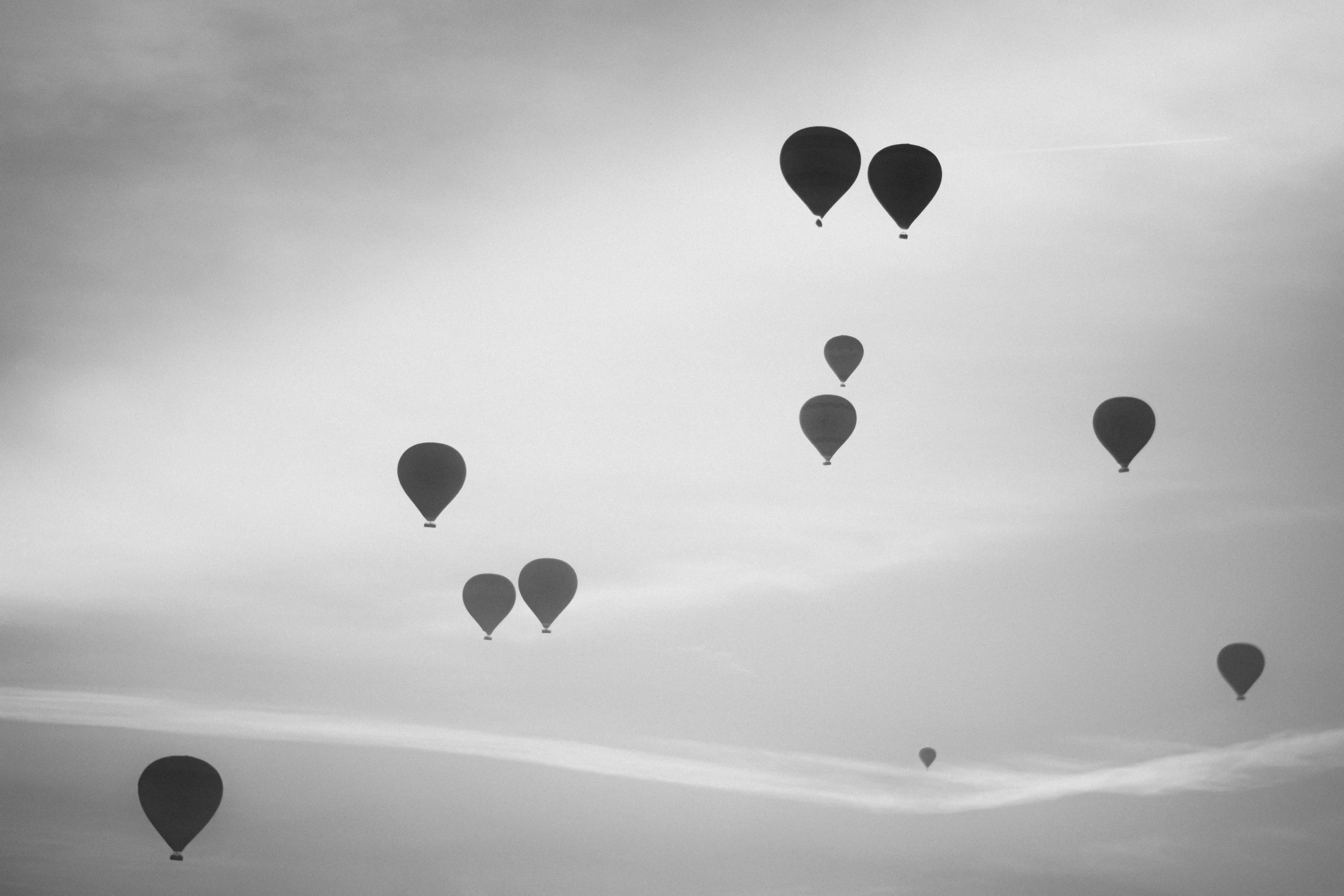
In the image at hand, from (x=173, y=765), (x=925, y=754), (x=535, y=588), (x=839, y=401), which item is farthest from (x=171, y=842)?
(x=925, y=754)

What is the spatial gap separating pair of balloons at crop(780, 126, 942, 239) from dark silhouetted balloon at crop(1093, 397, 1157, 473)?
1237cm

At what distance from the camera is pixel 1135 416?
58.2 meters

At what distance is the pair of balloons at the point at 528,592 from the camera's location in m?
57.3

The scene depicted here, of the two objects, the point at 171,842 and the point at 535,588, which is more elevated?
the point at 535,588

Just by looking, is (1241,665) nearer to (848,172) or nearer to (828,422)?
(828,422)

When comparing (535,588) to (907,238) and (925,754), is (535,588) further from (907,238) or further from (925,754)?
(925,754)

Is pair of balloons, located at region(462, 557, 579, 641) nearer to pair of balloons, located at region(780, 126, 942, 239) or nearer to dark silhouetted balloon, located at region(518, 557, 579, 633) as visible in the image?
dark silhouetted balloon, located at region(518, 557, 579, 633)

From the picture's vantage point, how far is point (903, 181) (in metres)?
50.4

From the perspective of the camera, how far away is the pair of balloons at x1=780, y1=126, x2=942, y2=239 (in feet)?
163

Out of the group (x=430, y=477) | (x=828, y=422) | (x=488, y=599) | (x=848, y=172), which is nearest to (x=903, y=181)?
(x=848, y=172)

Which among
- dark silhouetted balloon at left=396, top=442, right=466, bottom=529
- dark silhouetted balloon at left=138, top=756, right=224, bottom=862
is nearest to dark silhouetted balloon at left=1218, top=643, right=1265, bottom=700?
dark silhouetted balloon at left=396, top=442, right=466, bottom=529

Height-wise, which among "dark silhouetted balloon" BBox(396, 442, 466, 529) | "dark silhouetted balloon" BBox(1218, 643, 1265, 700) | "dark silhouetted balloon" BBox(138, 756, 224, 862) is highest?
"dark silhouetted balloon" BBox(1218, 643, 1265, 700)

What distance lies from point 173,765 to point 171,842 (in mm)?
2471

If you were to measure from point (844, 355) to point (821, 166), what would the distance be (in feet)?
45.0
